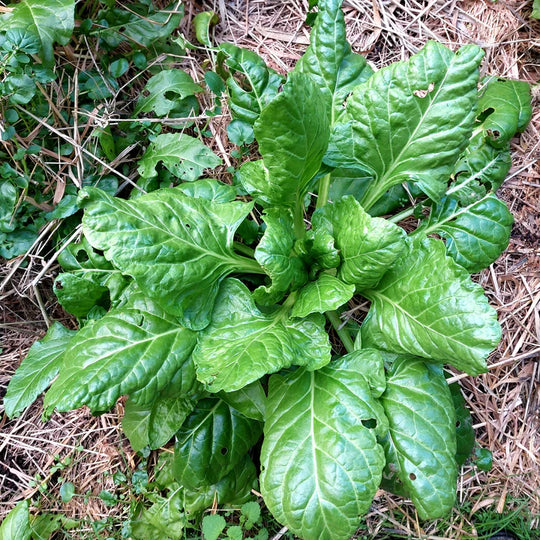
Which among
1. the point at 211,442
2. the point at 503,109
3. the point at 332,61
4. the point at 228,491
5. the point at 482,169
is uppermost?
the point at 332,61

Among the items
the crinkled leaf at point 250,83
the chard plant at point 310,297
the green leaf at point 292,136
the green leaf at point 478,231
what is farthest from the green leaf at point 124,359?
the green leaf at point 478,231

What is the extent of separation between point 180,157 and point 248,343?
2.78 ft

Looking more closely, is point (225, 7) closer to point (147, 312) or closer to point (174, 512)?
point (147, 312)

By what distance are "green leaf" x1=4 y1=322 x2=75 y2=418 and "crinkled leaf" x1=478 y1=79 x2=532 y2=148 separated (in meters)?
1.69

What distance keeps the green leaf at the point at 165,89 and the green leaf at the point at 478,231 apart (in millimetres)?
1069

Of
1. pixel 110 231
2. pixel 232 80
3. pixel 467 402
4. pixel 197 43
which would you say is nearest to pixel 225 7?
pixel 197 43

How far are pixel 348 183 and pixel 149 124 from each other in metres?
0.82

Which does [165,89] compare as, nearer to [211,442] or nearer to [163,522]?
[211,442]

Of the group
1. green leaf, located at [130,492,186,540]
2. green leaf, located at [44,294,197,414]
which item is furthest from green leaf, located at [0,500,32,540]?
green leaf, located at [44,294,197,414]

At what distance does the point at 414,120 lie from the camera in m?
1.57

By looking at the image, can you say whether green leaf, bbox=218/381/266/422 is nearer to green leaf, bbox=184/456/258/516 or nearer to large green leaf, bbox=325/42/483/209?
green leaf, bbox=184/456/258/516

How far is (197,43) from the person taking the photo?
211cm

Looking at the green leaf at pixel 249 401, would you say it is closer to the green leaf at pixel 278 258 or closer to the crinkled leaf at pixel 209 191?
the green leaf at pixel 278 258

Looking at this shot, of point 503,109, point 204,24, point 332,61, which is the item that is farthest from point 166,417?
point 503,109
